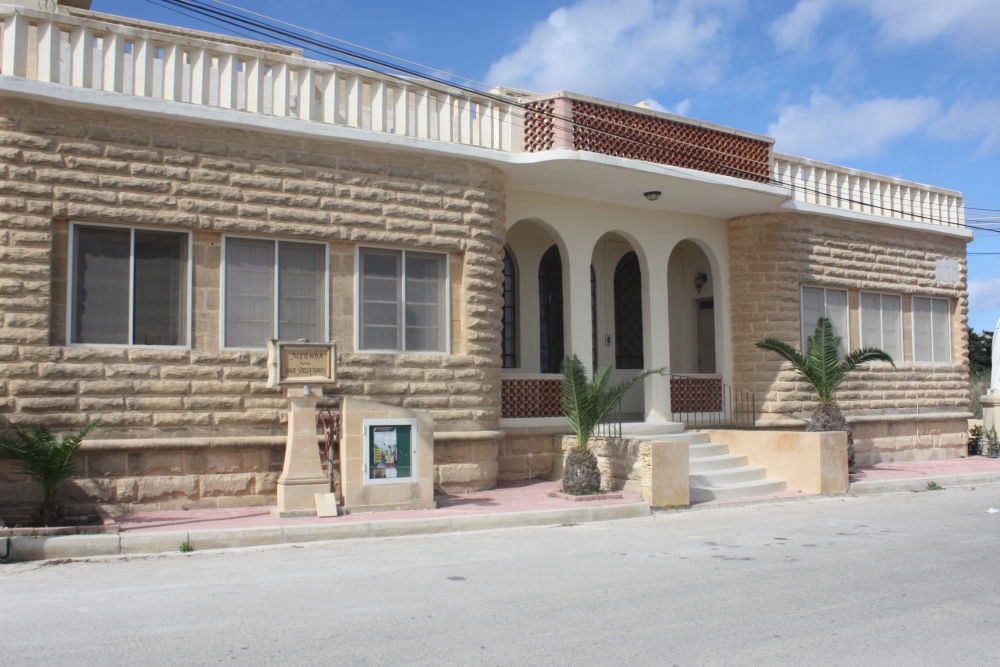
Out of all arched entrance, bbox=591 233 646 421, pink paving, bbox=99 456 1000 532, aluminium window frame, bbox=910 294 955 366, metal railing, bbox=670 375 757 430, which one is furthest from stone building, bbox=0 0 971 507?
aluminium window frame, bbox=910 294 955 366

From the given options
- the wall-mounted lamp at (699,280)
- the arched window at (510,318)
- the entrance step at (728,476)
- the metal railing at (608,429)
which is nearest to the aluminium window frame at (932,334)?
the wall-mounted lamp at (699,280)

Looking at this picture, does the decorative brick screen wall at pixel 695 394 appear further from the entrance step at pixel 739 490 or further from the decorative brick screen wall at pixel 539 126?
the decorative brick screen wall at pixel 539 126

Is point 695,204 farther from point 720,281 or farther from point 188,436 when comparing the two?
point 188,436

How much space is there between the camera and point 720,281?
17328 millimetres

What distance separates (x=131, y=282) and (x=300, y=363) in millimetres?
2447

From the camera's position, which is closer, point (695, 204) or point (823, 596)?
point (823, 596)

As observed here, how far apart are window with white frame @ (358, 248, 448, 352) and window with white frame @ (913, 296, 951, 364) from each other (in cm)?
1171

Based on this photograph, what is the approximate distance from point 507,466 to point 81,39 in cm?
842

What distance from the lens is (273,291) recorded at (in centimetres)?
1197

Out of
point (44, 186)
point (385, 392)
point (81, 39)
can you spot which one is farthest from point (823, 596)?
point (81, 39)

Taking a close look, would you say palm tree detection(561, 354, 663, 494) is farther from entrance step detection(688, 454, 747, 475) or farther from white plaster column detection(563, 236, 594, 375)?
white plaster column detection(563, 236, 594, 375)

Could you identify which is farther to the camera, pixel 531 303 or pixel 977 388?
pixel 977 388

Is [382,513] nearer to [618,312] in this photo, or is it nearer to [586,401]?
[586,401]

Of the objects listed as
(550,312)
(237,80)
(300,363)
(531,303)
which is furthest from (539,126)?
(300,363)
